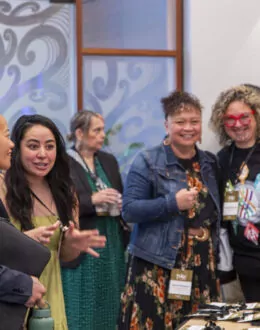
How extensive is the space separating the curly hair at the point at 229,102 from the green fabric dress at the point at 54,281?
65.9 inches

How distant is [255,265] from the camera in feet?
14.2

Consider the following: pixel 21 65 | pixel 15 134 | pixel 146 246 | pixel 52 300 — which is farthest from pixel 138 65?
pixel 52 300

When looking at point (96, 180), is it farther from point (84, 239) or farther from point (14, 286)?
point (14, 286)

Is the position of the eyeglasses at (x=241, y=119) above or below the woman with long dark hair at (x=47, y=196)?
above

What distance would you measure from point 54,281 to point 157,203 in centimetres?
101

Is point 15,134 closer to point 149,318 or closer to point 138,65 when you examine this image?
point 149,318

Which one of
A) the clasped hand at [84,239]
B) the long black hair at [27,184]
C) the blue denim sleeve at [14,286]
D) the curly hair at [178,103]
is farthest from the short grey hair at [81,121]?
the blue denim sleeve at [14,286]

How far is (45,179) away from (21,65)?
1.99 meters

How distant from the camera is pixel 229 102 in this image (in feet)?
15.3

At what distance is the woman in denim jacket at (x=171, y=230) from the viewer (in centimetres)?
416

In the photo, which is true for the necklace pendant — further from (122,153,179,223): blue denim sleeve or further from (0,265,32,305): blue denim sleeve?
(0,265,32,305): blue denim sleeve

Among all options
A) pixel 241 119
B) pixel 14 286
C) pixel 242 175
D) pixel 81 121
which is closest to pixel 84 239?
pixel 14 286

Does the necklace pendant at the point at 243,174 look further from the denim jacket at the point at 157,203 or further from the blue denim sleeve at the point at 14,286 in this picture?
the blue denim sleeve at the point at 14,286

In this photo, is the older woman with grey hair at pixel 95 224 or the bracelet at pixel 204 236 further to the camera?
the older woman with grey hair at pixel 95 224
